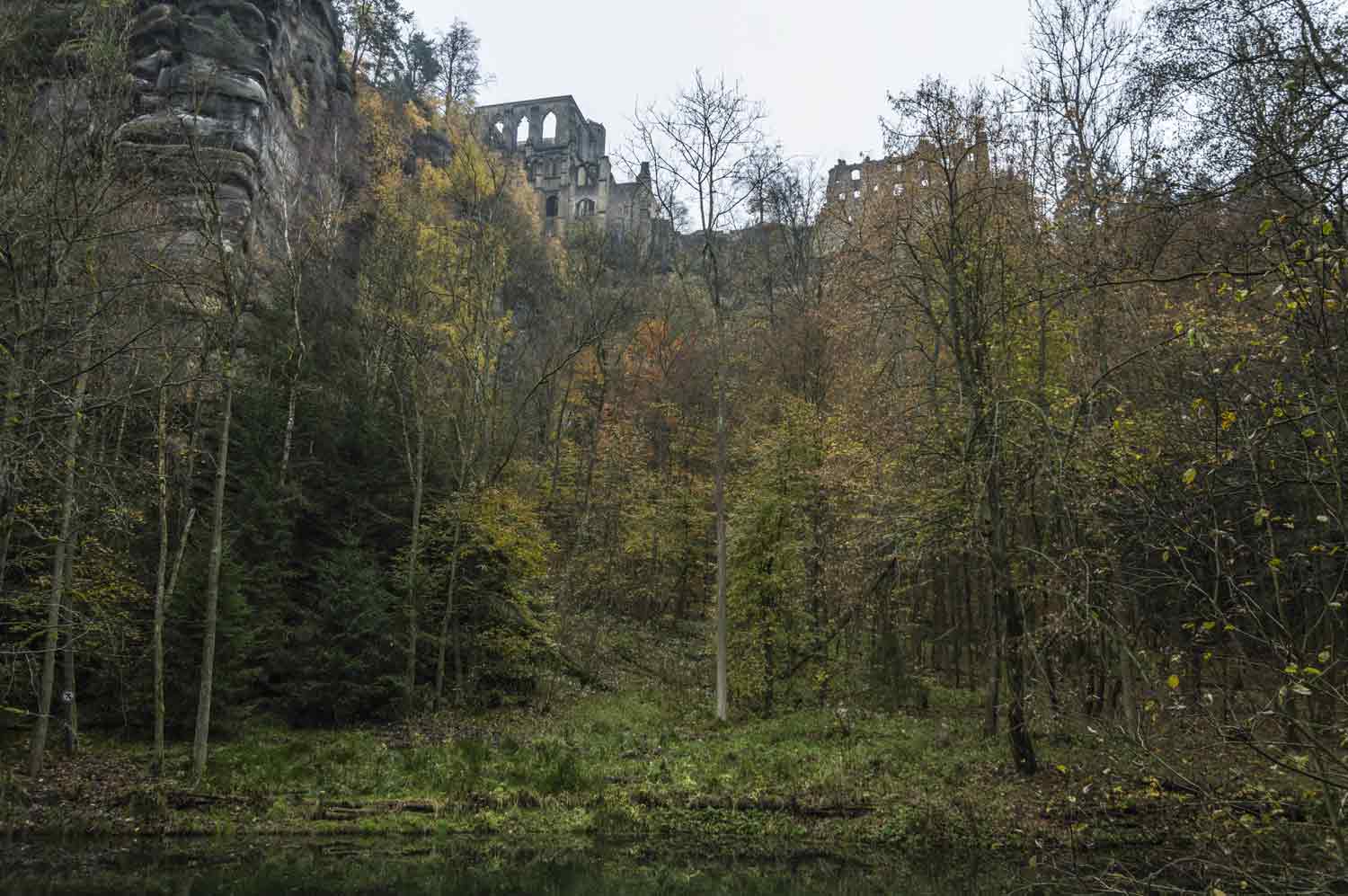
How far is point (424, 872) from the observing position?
37.7 feet

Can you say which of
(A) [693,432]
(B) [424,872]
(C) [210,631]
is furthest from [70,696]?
(A) [693,432]

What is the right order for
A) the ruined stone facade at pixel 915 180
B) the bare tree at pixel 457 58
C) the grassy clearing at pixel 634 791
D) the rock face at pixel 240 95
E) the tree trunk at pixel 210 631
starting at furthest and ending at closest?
the bare tree at pixel 457 58
the rock face at pixel 240 95
the ruined stone facade at pixel 915 180
the tree trunk at pixel 210 631
the grassy clearing at pixel 634 791

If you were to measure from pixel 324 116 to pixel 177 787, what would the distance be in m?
30.3

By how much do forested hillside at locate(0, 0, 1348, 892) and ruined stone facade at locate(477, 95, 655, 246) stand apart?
129ft

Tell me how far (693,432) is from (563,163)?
1924 inches

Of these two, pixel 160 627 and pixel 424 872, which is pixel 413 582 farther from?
pixel 424 872

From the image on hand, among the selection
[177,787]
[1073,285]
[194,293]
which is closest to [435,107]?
[194,293]

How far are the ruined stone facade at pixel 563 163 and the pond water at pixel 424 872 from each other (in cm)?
5950

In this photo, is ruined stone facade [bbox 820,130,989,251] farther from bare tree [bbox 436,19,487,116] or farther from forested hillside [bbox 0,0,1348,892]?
bare tree [bbox 436,19,487,116]

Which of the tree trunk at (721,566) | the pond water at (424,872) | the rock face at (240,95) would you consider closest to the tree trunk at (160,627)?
the pond water at (424,872)

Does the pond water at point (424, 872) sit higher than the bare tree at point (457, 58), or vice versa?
the bare tree at point (457, 58)

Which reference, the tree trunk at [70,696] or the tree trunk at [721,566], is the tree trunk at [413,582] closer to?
the tree trunk at [70,696]

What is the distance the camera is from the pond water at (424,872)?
10344 mm

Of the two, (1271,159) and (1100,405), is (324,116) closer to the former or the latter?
(1100,405)
